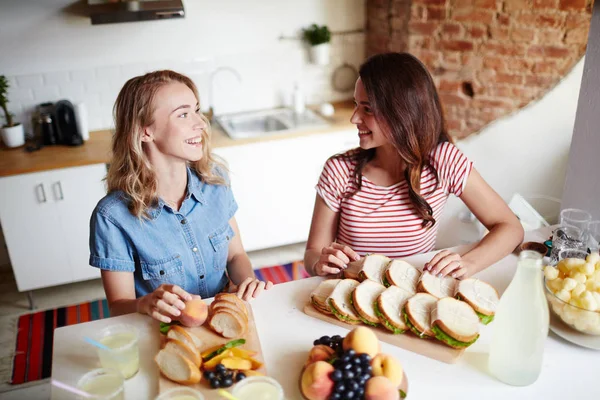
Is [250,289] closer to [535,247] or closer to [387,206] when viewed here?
[387,206]

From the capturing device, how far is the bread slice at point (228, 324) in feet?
4.10

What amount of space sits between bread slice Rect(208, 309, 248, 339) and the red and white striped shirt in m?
0.67

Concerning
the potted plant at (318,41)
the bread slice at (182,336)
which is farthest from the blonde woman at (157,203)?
the potted plant at (318,41)

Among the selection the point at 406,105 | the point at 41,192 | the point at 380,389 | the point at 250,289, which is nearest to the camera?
the point at 380,389

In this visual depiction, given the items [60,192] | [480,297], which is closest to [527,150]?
[480,297]

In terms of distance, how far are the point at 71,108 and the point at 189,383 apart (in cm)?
251

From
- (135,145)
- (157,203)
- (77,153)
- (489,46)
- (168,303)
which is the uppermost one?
(489,46)

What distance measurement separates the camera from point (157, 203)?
161cm

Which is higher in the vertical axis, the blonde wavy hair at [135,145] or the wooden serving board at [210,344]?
the blonde wavy hair at [135,145]

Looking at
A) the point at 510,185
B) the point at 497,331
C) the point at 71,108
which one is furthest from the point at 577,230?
the point at 71,108

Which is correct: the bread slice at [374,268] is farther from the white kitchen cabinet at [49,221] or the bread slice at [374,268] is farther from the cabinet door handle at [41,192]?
the cabinet door handle at [41,192]

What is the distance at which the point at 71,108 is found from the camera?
10.4ft

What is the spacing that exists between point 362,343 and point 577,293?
525 millimetres

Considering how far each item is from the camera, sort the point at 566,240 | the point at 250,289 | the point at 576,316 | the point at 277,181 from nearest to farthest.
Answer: the point at 576,316 → the point at 250,289 → the point at 566,240 → the point at 277,181
